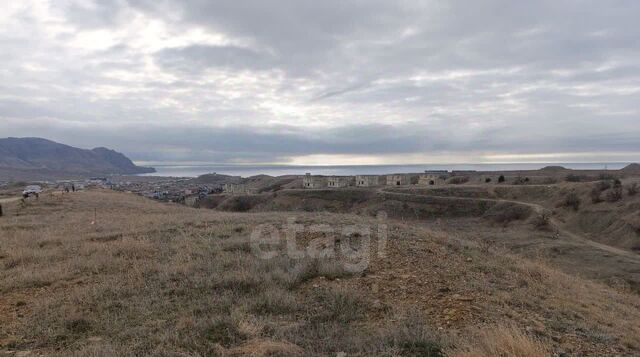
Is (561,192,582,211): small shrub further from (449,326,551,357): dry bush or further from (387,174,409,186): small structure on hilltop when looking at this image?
(449,326,551,357): dry bush

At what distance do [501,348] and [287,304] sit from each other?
3330mm

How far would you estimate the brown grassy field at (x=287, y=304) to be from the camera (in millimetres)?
5379

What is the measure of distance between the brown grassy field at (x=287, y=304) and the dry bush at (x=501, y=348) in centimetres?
2

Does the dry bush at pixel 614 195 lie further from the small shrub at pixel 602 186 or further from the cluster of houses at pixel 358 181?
the cluster of houses at pixel 358 181

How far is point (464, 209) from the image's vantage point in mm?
54125

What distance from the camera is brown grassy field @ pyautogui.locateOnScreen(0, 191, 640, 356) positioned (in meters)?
5.38

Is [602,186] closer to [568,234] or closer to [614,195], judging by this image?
[614,195]

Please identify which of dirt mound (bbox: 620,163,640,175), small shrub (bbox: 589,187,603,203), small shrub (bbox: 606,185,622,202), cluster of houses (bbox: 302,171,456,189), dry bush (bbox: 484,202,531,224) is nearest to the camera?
small shrub (bbox: 606,185,622,202)

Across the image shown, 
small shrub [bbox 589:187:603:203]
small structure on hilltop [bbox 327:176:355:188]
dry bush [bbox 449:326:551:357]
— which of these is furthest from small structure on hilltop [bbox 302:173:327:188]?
dry bush [bbox 449:326:551:357]

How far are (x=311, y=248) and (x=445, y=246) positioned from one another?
156 inches

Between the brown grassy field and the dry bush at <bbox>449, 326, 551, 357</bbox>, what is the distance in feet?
0.07

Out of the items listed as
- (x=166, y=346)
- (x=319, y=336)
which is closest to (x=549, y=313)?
(x=319, y=336)

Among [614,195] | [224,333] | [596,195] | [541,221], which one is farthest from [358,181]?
[224,333]

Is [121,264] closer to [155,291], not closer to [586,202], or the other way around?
[155,291]
